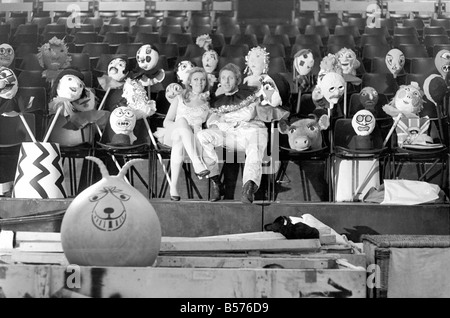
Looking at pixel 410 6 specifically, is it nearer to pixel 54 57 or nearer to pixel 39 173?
pixel 54 57

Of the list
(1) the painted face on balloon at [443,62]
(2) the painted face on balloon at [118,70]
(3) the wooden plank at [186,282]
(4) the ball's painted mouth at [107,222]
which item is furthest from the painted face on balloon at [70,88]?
(3) the wooden plank at [186,282]

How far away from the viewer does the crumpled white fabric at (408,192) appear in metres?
6.99

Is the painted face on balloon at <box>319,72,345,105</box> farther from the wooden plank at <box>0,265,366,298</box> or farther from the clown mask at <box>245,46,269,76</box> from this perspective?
the wooden plank at <box>0,265,366,298</box>

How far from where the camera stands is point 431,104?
795cm

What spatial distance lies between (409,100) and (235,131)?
1.47 meters

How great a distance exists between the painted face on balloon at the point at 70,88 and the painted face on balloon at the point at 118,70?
47 cm

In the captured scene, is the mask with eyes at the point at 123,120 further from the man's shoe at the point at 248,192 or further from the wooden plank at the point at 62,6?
the wooden plank at the point at 62,6

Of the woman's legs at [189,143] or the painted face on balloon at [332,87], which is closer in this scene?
the woman's legs at [189,143]

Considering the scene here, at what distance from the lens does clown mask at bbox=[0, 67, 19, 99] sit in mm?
7805

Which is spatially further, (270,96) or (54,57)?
(54,57)

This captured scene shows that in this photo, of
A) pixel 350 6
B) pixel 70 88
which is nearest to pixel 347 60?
pixel 70 88

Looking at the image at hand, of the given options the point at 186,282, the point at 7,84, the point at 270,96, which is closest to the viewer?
the point at 186,282

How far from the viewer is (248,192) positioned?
688 cm

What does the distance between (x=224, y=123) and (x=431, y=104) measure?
1770mm
